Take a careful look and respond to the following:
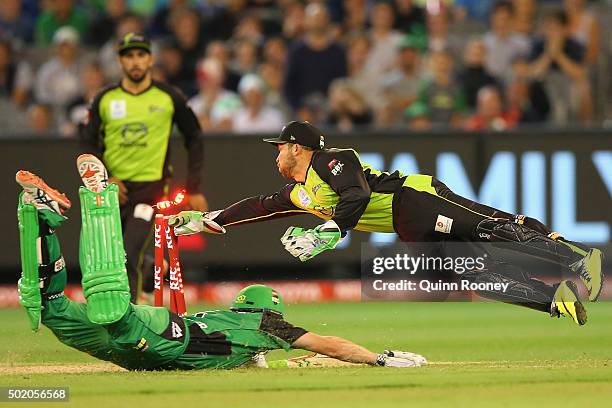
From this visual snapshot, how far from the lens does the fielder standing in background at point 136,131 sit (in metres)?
11.5

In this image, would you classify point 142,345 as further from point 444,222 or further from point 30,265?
point 444,222

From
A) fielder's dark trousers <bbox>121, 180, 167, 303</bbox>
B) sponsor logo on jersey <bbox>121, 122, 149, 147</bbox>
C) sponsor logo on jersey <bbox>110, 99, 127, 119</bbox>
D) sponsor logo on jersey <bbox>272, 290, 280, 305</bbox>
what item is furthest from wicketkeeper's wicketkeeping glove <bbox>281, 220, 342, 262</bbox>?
sponsor logo on jersey <bbox>110, 99, 127, 119</bbox>

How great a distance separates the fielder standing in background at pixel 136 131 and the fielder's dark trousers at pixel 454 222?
8.45 feet

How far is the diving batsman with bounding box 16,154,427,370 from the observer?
8.12m

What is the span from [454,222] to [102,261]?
2774mm

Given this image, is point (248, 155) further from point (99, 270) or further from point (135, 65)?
point (99, 270)

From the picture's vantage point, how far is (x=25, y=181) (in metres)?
8.03

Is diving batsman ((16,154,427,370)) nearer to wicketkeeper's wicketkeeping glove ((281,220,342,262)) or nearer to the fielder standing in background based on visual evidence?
wicketkeeper's wicketkeeping glove ((281,220,342,262))

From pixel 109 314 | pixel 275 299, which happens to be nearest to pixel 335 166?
pixel 275 299

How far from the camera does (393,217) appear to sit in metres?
9.66

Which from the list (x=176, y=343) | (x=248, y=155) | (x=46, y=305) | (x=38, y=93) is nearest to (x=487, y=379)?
(x=176, y=343)

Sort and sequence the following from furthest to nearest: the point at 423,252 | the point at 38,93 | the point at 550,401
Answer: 1. the point at 38,93
2. the point at 423,252
3. the point at 550,401

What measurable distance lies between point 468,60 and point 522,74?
683mm

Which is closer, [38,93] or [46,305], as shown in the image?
[46,305]
